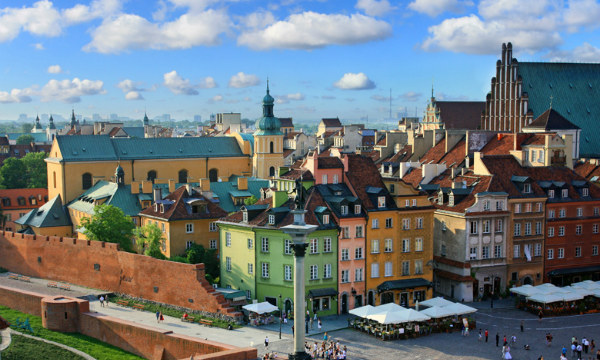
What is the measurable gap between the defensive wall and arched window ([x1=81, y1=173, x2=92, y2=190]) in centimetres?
3213

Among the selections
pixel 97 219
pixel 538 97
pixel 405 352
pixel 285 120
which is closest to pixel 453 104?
pixel 538 97

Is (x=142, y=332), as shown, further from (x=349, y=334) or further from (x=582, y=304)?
(x=582, y=304)

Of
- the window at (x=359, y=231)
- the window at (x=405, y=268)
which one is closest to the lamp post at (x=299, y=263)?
the window at (x=359, y=231)

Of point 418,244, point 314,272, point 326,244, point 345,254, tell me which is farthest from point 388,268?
point 314,272

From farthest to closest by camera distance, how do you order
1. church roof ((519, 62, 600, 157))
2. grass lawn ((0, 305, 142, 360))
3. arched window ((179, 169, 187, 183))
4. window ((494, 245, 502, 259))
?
1. arched window ((179, 169, 187, 183))
2. church roof ((519, 62, 600, 157))
3. window ((494, 245, 502, 259))
4. grass lawn ((0, 305, 142, 360))

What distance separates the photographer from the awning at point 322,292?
52.8 m

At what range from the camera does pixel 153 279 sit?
5622 centimetres

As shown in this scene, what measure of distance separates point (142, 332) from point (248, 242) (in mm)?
11565

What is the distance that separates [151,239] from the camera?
62.6m

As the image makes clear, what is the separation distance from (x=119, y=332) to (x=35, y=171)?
73950mm

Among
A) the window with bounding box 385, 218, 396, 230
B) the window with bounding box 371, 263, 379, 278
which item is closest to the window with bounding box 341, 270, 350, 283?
the window with bounding box 371, 263, 379, 278

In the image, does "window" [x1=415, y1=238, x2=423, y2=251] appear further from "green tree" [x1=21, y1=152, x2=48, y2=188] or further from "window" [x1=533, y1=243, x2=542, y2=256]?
"green tree" [x1=21, y1=152, x2=48, y2=188]

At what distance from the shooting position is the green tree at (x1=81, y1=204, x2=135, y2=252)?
64.1 m

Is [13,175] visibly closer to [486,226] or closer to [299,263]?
[486,226]
